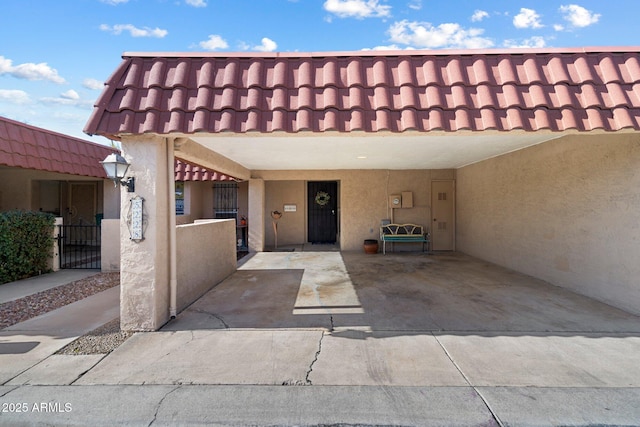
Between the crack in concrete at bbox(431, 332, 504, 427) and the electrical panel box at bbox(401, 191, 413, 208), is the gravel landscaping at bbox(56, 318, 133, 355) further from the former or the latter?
the electrical panel box at bbox(401, 191, 413, 208)

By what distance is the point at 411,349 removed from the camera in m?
3.37

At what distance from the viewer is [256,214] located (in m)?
10.2

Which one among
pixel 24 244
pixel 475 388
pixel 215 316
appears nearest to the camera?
pixel 475 388

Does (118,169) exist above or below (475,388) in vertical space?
above

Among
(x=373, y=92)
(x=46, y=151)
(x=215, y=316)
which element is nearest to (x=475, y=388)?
(x=373, y=92)

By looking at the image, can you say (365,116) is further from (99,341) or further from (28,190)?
(28,190)

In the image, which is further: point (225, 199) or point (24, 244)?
point (225, 199)

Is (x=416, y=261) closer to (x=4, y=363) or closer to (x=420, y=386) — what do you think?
(x=420, y=386)

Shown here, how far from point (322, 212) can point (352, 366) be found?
941 centimetres

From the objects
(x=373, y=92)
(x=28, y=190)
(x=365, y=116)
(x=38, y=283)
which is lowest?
(x=38, y=283)

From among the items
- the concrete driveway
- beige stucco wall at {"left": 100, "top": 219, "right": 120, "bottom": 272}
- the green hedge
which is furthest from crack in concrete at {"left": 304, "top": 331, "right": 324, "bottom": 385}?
the green hedge

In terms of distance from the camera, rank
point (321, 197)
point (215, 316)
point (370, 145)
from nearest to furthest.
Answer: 1. point (215, 316)
2. point (370, 145)
3. point (321, 197)

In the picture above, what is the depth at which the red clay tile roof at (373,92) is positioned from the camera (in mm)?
3512

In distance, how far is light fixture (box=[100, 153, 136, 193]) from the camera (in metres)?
3.63
